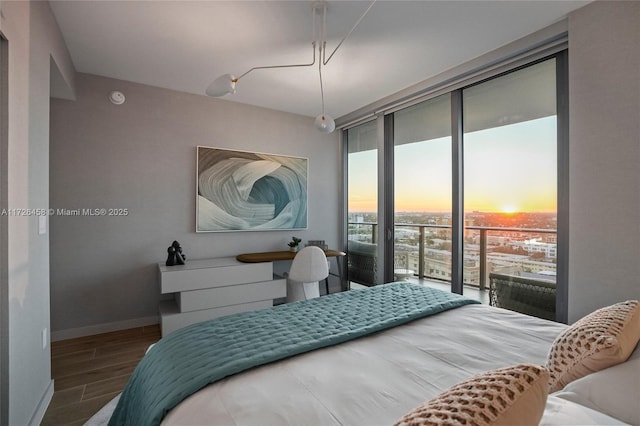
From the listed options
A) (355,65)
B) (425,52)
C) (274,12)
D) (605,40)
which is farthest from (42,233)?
(605,40)

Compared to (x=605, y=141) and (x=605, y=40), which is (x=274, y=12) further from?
(x=605, y=141)

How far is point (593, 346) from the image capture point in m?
0.93

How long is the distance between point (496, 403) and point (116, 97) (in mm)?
3757

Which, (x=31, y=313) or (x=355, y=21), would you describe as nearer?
(x=31, y=313)

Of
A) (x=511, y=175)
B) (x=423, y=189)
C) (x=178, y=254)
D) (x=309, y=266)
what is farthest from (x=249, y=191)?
(x=511, y=175)

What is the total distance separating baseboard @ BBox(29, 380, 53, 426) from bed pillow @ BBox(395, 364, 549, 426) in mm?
2235

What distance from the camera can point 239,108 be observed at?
12.2 ft

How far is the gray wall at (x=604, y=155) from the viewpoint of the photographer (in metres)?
1.76

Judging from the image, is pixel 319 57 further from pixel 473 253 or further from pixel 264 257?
pixel 473 253

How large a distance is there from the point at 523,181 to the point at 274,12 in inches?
91.7

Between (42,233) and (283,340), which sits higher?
(42,233)

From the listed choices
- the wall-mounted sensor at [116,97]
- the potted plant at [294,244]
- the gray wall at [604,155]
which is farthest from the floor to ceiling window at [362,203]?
the wall-mounted sensor at [116,97]

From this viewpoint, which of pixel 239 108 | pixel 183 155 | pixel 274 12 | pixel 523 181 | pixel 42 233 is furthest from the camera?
pixel 239 108

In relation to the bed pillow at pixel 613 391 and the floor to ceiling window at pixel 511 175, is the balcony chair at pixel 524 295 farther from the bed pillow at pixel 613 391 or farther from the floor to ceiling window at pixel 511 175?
the bed pillow at pixel 613 391
